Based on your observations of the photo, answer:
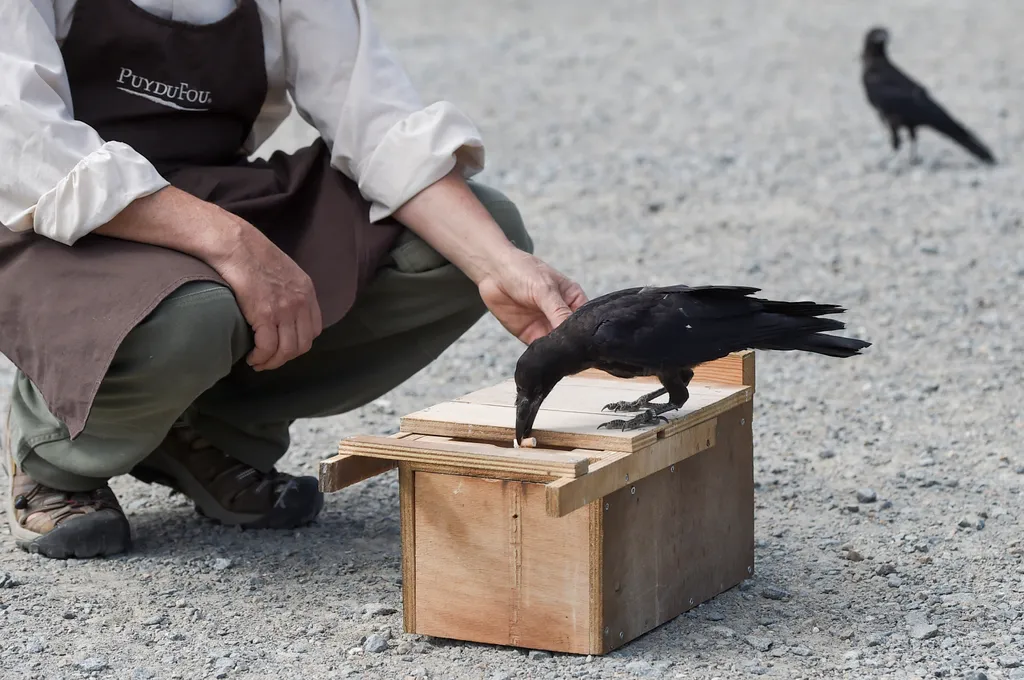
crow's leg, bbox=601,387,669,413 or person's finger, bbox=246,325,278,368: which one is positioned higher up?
person's finger, bbox=246,325,278,368

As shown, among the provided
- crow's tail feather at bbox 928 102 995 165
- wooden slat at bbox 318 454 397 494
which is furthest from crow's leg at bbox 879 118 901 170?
wooden slat at bbox 318 454 397 494

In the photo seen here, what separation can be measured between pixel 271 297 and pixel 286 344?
11 cm

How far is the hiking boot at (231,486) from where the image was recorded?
3.20m

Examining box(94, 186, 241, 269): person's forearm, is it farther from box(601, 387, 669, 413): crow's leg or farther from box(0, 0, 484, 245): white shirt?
box(601, 387, 669, 413): crow's leg

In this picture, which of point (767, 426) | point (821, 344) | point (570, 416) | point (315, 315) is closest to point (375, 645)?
point (570, 416)

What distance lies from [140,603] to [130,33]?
1.12 meters

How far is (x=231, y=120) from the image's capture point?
3.08m

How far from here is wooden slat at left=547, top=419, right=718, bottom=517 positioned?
2225 mm

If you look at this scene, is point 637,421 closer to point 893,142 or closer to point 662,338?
point 662,338

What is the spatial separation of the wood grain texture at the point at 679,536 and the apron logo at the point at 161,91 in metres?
1.23

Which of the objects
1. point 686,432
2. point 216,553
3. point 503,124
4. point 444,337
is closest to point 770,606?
point 686,432

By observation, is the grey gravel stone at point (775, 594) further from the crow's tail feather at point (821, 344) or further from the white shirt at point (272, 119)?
the white shirt at point (272, 119)

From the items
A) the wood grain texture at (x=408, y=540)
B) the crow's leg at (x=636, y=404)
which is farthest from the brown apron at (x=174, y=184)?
the crow's leg at (x=636, y=404)

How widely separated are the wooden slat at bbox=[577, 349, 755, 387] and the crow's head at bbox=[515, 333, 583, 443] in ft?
1.32
